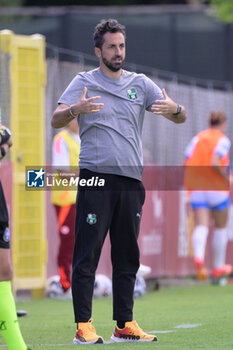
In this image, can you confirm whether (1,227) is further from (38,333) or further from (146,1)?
(146,1)

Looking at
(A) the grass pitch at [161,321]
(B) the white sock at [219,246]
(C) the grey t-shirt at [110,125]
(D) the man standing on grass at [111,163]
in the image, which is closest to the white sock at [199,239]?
(B) the white sock at [219,246]

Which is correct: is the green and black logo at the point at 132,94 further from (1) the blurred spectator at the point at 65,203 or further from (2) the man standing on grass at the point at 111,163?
(1) the blurred spectator at the point at 65,203

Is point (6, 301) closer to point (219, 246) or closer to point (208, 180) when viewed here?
point (208, 180)

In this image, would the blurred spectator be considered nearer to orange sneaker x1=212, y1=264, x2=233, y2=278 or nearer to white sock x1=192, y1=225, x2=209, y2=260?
white sock x1=192, y1=225, x2=209, y2=260

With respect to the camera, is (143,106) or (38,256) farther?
(38,256)

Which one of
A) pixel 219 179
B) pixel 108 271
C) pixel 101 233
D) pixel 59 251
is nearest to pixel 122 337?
pixel 101 233

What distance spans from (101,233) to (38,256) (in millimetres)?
5232

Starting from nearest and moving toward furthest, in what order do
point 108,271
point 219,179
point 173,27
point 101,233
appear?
point 101,233, point 108,271, point 219,179, point 173,27

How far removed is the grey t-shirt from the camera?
747 cm

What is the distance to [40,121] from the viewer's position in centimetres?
1261

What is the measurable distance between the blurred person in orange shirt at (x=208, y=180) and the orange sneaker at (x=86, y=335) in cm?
686

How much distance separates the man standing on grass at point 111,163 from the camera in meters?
7.47

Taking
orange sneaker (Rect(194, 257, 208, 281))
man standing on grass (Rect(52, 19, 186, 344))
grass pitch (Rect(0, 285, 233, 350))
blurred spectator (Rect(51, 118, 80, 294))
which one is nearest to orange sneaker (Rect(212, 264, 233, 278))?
orange sneaker (Rect(194, 257, 208, 281))

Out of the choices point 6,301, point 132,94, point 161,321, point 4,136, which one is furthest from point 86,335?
point 161,321
